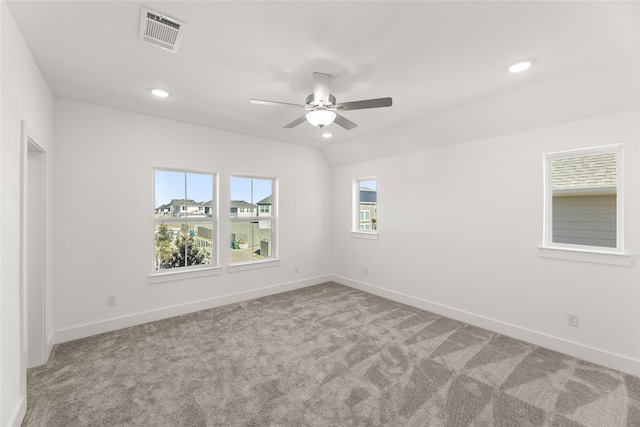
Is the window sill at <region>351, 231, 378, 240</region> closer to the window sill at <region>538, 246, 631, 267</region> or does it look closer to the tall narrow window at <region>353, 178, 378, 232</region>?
the tall narrow window at <region>353, 178, 378, 232</region>

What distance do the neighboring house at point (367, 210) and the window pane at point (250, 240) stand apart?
5.74 feet

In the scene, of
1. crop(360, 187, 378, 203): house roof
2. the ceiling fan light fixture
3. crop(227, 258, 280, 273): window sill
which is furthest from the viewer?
crop(360, 187, 378, 203): house roof

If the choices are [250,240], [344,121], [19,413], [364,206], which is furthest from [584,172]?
[19,413]

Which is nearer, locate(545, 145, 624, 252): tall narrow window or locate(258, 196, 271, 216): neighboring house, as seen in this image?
locate(545, 145, 624, 252): tall narrow window

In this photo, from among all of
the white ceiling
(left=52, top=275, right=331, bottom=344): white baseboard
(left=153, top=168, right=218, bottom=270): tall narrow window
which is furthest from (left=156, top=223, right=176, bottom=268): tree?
the white ceiling

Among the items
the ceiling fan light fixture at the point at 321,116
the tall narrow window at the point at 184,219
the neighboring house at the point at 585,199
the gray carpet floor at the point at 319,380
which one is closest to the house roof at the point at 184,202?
Answer: the tall narrow window at the point at 184,219

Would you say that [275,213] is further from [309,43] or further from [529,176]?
[529,176]

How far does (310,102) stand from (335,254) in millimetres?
→ 3705

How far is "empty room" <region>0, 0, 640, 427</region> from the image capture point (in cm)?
193

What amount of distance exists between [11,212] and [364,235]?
436 cm

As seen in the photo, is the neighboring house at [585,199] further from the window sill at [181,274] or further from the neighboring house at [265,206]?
the window sill at [181,274]

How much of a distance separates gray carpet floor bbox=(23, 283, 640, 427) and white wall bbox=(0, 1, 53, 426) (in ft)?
1.11

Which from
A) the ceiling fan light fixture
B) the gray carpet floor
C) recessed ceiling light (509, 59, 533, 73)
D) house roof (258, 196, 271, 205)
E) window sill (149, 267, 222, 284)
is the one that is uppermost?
recessed ceiling light (509, 59, 533, 73)

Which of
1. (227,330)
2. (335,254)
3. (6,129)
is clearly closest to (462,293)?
(335,254)
